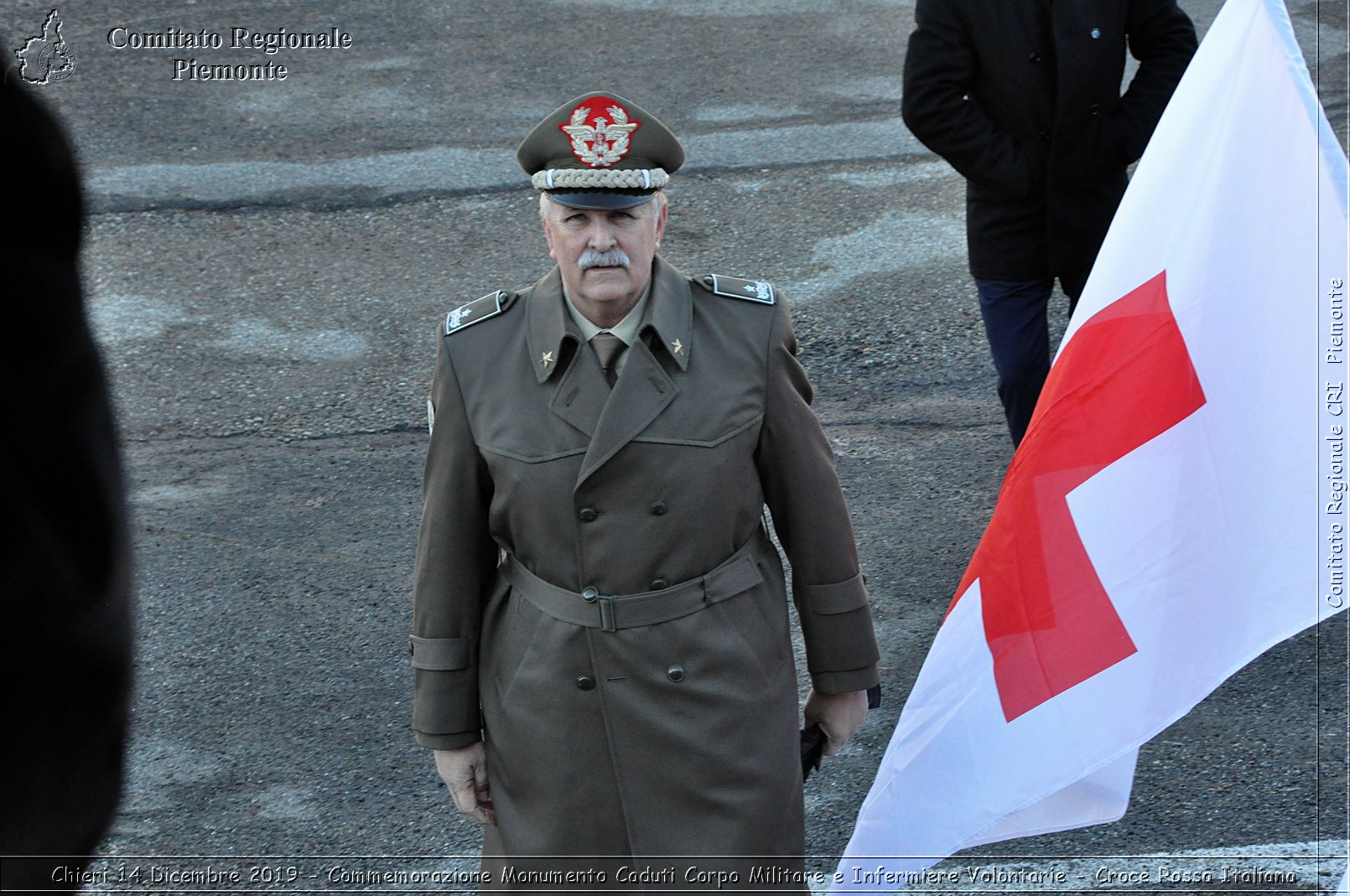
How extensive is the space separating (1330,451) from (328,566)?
3.71 metres

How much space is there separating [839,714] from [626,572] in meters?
0.64

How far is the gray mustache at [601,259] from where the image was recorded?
282 centimetres

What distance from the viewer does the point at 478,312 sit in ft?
10.1

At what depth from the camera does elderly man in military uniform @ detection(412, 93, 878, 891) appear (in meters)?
2.87

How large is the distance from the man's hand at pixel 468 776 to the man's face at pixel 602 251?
3.18ft

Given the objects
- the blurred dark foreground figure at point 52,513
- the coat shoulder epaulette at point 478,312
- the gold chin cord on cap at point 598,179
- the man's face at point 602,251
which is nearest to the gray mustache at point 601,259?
the man's face at point 602,251

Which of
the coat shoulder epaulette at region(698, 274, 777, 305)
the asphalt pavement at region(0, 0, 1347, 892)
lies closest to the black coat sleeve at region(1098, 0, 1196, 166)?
the asphalt pavement at region(0, 0, 1347, 892)

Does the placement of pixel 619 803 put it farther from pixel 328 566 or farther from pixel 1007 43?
pixel 1007 43

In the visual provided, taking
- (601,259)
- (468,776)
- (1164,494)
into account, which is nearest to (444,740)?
(468,776)

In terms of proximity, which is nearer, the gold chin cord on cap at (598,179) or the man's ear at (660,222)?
the gold chin cord on cap at (598,179)

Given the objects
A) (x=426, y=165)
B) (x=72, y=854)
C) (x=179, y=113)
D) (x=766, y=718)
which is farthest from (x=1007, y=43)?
(x=179, y=113)

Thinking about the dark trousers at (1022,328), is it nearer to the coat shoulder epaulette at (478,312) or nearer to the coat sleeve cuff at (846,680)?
the coat sleeve cuff at (846,680)

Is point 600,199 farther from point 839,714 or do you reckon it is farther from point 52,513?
point 52,513

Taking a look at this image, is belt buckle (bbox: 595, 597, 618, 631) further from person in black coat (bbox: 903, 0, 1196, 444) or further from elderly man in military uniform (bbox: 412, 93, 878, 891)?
person in black coat (bbox: 903, 0, 1196, 444)
